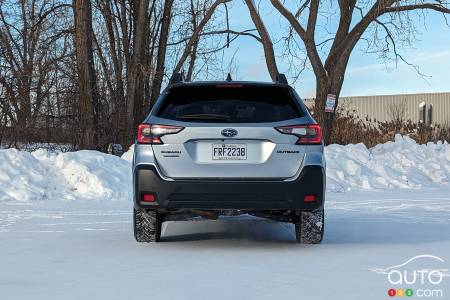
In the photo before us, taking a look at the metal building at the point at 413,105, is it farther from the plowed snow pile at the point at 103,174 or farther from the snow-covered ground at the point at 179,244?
the snow-covered ground at the point at 179,244

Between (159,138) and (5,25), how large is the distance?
878 inches

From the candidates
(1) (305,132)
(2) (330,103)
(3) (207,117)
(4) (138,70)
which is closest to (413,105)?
(2) (330,103)

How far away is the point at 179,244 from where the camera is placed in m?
7.54

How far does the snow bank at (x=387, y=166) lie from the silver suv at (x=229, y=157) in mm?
8313

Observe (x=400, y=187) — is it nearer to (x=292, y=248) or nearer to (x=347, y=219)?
(x=347, y=219)

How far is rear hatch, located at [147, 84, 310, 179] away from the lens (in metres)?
6.69

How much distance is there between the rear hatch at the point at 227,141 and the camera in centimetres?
669

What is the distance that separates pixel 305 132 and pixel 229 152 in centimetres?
74

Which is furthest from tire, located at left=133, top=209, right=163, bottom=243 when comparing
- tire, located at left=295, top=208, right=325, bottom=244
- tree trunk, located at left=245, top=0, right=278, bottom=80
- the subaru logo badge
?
tree trunk, located at left=245, top=0, right=278, bottom=80

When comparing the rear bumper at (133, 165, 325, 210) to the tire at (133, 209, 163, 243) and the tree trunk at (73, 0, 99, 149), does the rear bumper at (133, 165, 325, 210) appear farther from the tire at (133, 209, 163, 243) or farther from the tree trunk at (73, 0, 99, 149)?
the tree trunk at (73, 0, 99, 149)

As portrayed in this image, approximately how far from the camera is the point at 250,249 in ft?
23.5

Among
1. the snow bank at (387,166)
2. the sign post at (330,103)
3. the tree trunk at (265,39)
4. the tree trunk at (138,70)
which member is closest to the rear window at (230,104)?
the snow bank at (387,166)

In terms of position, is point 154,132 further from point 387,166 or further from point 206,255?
point 387,166

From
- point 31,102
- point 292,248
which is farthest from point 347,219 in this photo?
point 31,102
